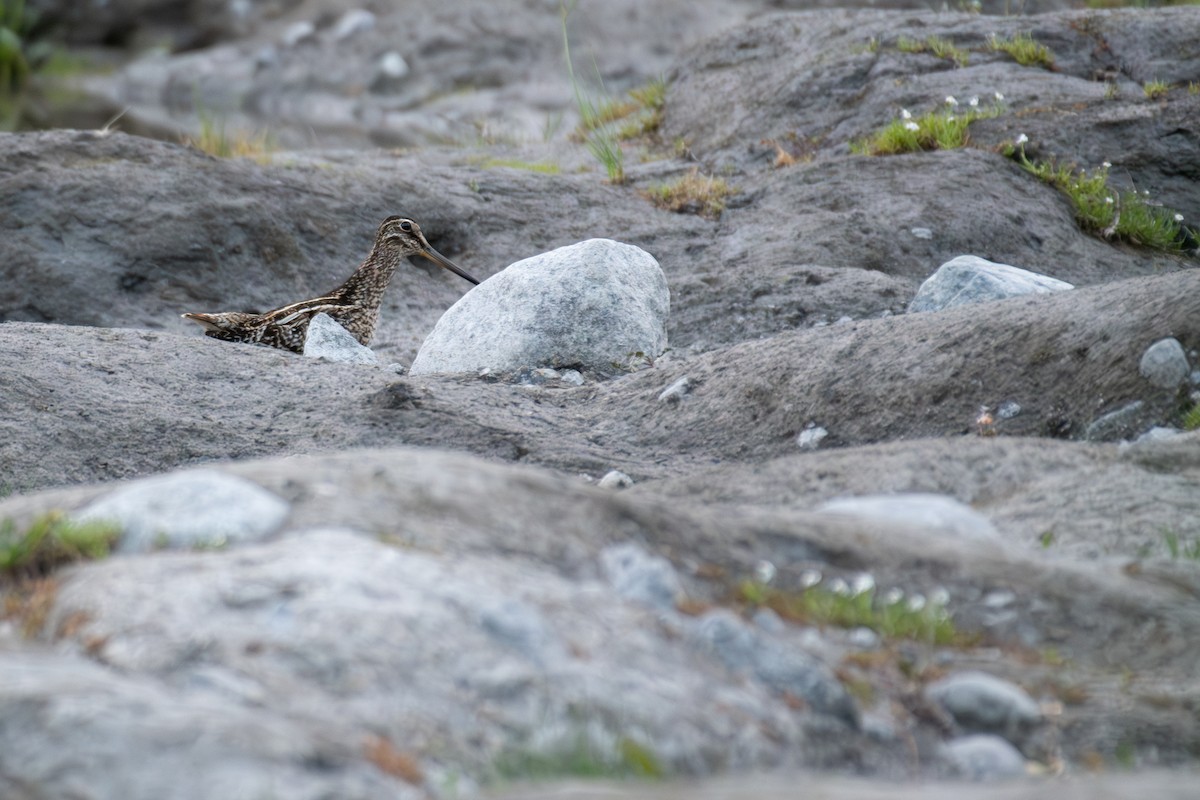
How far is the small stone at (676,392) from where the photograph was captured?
697cm

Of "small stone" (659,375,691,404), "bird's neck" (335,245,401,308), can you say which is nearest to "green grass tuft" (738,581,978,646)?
"small stone" (659,375,691,404)

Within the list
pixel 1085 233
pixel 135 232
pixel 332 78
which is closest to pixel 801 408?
pixel 1085 233

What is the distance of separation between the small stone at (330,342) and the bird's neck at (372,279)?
45 cm

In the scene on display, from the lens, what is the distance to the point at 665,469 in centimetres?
614

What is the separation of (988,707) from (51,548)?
218 centimetres

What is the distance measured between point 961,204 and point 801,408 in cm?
473

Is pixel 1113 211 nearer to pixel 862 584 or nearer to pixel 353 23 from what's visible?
pixel 862 584

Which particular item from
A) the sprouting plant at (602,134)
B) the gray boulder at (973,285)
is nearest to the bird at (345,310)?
the sprouting plant at (602,134)

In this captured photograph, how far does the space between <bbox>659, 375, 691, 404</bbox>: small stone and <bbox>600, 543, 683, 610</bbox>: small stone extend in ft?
11.6

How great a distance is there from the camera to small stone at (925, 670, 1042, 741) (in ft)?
10.3

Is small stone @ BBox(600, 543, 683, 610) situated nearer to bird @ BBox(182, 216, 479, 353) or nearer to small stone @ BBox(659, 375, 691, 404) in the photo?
small stone @ BBox(659, 375, 691, 404)

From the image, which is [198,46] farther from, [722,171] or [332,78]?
[722,171]

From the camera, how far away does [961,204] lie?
10523 mm

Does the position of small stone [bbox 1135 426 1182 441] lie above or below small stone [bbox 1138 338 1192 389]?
below
